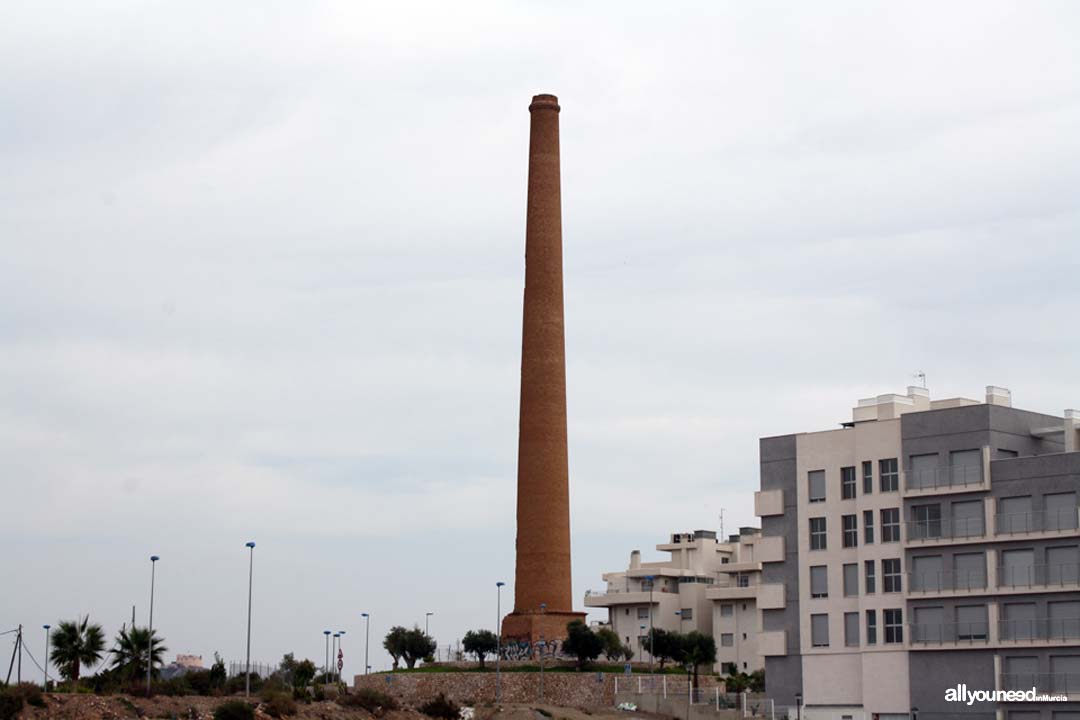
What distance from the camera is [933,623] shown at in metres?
72.3

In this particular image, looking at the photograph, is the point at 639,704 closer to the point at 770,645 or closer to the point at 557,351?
the point at 770,645

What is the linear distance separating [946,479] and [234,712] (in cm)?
3283

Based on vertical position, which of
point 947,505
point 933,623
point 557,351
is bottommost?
point 933,623

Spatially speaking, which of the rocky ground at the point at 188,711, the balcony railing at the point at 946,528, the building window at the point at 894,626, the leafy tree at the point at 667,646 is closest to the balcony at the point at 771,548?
the building window at the point at 894,626

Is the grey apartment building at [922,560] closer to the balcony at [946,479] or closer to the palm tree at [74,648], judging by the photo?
the balcony at [946,479]

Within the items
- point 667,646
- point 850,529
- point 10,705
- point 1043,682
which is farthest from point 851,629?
point 10,705

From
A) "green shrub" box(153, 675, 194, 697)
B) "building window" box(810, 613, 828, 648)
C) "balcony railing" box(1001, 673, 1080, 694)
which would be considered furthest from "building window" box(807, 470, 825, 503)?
"green shrub" box(153, 675, 194, 697)

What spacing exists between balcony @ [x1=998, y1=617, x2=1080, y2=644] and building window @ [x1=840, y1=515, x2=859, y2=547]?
8555 millimetres

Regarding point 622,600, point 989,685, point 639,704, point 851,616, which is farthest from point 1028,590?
point 622,600

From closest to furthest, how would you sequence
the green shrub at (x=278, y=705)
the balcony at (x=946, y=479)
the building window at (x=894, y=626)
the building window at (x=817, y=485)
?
the green shrub at (x=278, y=705) → the balcony at (x=946, y=479) → the building window at (x=894, y=626) → the building window at (x=817, y=485)

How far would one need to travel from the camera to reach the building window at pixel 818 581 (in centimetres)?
7681

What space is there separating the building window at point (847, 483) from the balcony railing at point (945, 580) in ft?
16.8

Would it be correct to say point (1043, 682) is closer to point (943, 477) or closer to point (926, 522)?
point (926, 522)

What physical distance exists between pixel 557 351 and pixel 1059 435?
3303cm
